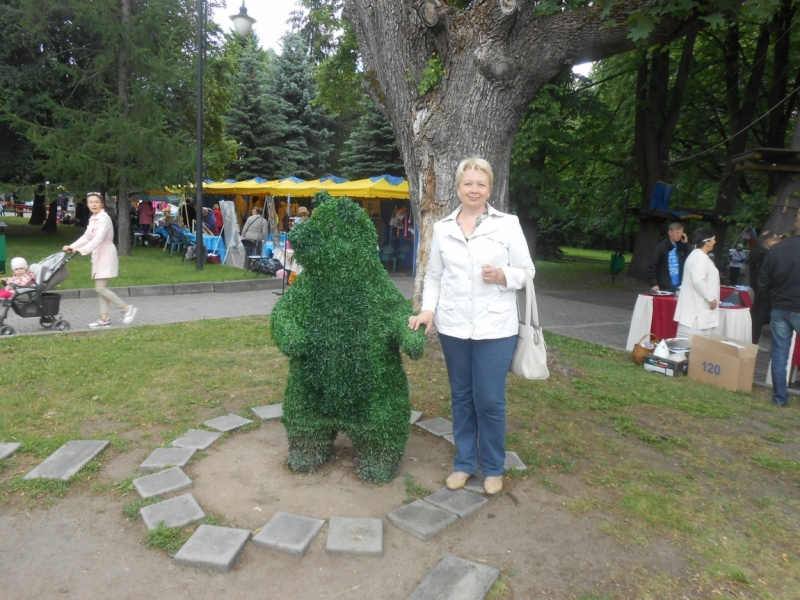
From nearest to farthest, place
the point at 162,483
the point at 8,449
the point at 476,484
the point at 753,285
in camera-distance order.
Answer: the point at 162,483
the point at 476,484
the point at 8,449
the point at 753,285

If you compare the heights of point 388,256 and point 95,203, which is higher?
point 95,203

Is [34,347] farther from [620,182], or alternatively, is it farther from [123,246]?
[620,182]

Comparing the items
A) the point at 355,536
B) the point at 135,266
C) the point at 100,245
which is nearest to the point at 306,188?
the point at 135,266

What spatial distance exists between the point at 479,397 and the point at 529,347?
42cm

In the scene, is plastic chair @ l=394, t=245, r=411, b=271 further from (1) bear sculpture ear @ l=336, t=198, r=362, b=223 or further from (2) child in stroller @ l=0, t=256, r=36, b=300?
(1) bear sculpture ear @ l=336, t=198, r=362, b=223

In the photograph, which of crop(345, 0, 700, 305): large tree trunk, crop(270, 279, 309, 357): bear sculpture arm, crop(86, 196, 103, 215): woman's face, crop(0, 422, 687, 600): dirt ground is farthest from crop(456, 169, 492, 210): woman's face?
crop(86, 196, 103, 215): woman's face

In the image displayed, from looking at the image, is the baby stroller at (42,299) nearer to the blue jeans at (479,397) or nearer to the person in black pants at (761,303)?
the blue jeans at (479,397)

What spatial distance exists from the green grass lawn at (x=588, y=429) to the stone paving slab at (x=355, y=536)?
108 cm

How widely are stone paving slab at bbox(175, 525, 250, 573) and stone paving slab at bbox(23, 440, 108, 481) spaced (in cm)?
127

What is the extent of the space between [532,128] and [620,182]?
9370 millimetres

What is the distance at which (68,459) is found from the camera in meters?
3.90

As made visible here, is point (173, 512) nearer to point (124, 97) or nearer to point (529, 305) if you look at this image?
point (529, 305)

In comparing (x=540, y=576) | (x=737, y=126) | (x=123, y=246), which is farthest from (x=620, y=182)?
(x=540, y=576)

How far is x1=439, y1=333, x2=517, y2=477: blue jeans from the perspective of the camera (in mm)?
3414
